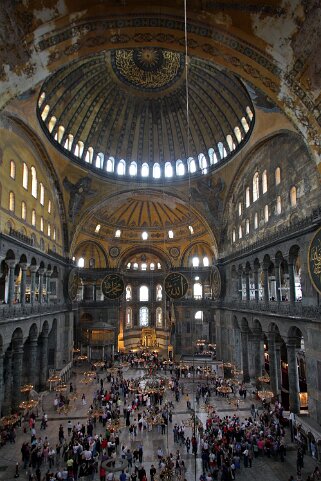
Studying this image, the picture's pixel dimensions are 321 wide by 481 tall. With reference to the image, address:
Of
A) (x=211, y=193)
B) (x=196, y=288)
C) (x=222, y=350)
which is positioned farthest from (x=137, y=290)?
(x=211, y=193)

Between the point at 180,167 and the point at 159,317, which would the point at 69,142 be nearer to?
the point at 180,167

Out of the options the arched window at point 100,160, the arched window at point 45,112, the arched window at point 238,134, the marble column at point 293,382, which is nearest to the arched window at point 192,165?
the arched window at point 238,134

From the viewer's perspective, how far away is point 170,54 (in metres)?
22.4

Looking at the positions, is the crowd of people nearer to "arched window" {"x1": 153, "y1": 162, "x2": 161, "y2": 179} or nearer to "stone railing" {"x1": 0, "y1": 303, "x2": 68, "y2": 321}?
"stone railing" {"x1": 0, "y1": 303, "x2": 68, "y2": 321}

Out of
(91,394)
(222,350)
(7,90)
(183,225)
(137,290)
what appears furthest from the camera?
(137,290)

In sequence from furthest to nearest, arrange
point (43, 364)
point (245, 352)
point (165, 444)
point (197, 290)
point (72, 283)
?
1. point (197, 290)
2. point (72, 283)
3. point (245, 352)
4. point (43, 364)
5. point (165, 444)

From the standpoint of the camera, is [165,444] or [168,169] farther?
[168,169]

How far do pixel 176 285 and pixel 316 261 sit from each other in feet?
37.2

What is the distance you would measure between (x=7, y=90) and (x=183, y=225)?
79.9ft

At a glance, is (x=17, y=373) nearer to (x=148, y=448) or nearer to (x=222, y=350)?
(x=148, y=448)

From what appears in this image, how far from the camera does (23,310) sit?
57.4 ft

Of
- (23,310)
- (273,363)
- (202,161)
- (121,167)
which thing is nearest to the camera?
(23,310)

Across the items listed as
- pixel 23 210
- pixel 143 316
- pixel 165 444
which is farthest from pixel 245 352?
pixel 143 316

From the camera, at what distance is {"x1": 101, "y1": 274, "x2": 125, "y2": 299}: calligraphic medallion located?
85.6ft
